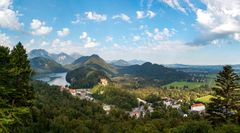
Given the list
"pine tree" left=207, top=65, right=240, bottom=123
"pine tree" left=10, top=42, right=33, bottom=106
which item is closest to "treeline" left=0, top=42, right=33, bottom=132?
"pine tree" left=10, top=42, right=33, bottom=106

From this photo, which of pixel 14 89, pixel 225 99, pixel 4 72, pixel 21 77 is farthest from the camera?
pixel 225 99

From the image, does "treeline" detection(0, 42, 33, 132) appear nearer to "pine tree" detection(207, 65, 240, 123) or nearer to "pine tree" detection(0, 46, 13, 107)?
"pine tree" detection(0, 46, 13, 107)

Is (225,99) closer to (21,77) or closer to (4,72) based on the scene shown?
(21,77)

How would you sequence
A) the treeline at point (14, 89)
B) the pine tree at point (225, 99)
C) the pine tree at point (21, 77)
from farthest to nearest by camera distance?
the pine tree at point (225, 99), the pine tree at point (21, 77), the treeline at point (14, 89)

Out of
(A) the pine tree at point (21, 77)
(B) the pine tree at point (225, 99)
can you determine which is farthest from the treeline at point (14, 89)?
(B) the pine tree at point (225, 99)

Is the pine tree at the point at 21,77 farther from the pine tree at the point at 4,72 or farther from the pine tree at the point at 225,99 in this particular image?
the pine tree at the point at 225,99

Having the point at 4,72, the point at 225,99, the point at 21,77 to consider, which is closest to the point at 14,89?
the point at 4,72

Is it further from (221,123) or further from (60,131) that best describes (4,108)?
(60,131)

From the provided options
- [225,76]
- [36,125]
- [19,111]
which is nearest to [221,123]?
[225,76]
